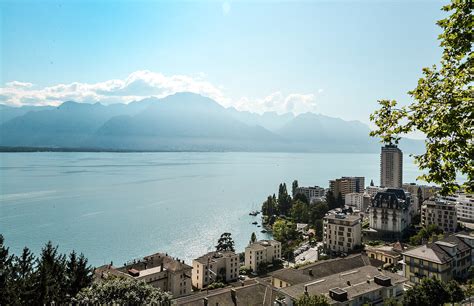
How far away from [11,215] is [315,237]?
171ft

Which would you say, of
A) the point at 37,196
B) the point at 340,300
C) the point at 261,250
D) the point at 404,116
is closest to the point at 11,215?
the point at 37,196

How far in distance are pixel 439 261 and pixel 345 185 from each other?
50.8m

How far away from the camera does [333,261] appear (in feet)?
84.4

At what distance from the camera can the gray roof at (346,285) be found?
17391 mm

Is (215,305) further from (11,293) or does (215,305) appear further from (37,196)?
(37,196)

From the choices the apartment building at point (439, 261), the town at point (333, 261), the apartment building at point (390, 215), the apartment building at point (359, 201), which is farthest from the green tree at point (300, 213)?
the apartment building at point (439, 261)

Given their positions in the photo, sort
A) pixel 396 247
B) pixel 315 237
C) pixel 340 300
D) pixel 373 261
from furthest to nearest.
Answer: pixel 315 237 < pixel 396 247 < pixel 373 261 < pixel 340 300

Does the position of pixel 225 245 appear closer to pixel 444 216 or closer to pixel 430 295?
pixel 430 295

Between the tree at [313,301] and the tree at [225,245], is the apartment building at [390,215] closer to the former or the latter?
the tree at [225,245]

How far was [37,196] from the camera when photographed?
241 ft

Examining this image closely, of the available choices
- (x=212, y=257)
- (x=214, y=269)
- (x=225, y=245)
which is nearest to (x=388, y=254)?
(x=214, y=269)

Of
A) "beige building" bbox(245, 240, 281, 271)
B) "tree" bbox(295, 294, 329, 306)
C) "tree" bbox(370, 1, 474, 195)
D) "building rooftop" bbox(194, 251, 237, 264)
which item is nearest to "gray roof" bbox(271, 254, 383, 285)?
"tree" bbox(295, 294, 329, 306)

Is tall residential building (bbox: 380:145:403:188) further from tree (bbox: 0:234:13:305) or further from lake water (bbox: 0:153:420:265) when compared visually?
tree (bbox: 0:234:13:305)

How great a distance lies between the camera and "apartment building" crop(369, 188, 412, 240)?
40250 millimetres
